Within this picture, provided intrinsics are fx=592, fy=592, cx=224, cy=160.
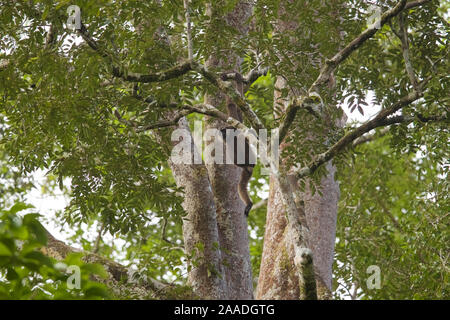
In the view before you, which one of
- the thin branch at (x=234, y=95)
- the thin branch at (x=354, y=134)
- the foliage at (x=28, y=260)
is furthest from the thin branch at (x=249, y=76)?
Answer: the foliage at (x=28, y=260)

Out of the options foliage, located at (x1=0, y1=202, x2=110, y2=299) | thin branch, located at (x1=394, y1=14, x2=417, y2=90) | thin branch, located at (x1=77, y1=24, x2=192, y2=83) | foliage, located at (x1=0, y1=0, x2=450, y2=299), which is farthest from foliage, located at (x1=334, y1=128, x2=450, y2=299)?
foliage, located at (x1=0, y1=202, x2=110, y2=299)

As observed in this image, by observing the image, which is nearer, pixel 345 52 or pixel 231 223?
pixel 345 52

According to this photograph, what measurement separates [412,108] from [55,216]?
8.50 meters

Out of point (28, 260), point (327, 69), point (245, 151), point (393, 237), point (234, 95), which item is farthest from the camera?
point (393, 237)

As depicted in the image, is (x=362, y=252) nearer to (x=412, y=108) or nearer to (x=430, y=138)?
(x=430, y=138)

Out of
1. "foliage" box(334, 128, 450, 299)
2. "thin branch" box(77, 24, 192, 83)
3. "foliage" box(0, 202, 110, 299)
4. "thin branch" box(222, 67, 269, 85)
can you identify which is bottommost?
"foliage" box(0, 202, 110, 299)

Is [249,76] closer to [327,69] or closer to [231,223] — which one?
[327,69]

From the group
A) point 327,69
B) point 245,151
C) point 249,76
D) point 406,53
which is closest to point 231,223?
point 245,151

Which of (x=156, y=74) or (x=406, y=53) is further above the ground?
(x=406, y=53)

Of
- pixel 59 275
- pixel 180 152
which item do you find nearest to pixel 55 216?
pixel 180 152

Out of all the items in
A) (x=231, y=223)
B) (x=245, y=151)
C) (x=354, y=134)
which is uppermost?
(x=245, y=151)

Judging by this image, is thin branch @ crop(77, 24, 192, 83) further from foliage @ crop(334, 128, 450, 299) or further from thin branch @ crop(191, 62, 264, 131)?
foliage @ crop(334, 128, 450, 299)

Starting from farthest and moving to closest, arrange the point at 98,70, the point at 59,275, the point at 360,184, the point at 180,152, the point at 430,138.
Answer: the point at 360,184 < the point at 180,152 < the point at 430,138 < the point at 98,70 < the point at 59,275

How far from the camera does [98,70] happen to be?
199 inches
